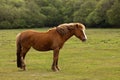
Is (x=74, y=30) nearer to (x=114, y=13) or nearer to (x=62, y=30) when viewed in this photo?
(x=62, y=30)

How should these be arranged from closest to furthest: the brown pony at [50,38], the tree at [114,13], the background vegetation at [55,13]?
the brown pony at [50,38], the tree at [114,13], the background vegetation at [55,13]

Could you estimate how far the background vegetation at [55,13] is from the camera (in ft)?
272

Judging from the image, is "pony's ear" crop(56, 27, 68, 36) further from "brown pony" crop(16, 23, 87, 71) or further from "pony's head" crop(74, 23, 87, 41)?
"pony's head" crop(74, 23, 87, 41)

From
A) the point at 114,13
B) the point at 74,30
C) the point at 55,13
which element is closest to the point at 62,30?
the point at 74,30

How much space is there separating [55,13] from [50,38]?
3359 inches

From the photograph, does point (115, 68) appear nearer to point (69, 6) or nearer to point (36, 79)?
point (36, 79)

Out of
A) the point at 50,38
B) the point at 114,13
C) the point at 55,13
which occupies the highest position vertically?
the point at 50,38

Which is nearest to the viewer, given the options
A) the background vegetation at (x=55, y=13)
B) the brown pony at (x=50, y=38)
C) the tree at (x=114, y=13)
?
the brown pony at (x=50, y=38)

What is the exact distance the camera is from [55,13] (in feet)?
324

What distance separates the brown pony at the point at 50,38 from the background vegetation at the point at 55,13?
63.0 metres

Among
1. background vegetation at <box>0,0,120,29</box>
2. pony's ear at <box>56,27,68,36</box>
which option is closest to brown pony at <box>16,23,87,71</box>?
pony's ear at <box>56,27,68,36</box>

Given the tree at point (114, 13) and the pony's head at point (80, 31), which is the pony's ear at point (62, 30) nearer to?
the pony's head at point (80, 31)

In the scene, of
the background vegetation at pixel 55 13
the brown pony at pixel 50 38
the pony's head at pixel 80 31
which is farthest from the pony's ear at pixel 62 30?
the background vegetation at pixel 55 13

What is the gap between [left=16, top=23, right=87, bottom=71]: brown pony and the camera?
13.9 metres
